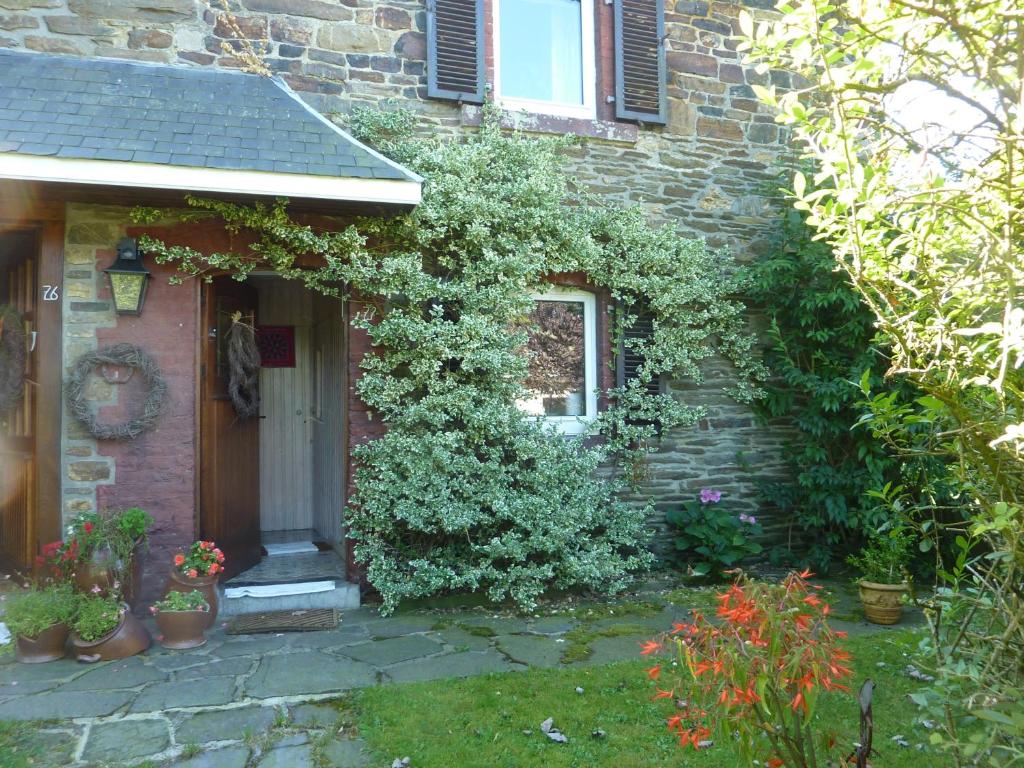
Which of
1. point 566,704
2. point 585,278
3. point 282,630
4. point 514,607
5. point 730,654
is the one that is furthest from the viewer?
point 585,278

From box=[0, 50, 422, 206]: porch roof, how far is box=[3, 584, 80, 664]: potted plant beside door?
233cm

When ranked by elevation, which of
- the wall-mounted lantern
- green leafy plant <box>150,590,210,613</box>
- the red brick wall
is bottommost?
green leafy plant <box>150,590,210,613</box>

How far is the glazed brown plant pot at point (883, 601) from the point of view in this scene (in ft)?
16.6

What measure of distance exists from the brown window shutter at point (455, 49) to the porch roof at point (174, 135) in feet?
3.46

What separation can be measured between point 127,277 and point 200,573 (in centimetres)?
193

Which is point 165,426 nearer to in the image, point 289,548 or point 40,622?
point 40,622

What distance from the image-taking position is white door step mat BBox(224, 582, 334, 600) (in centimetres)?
525

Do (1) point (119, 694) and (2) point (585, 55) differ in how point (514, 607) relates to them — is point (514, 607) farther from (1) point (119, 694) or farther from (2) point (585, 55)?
(2) point (585, 55)

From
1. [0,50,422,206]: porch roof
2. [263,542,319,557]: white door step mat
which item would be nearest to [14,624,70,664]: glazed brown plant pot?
[263,542,319,557]: white door step mat

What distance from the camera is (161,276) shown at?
5.09 meters

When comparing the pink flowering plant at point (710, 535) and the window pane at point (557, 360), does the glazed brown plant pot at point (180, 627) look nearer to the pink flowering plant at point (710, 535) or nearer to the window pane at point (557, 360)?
the window pane at point (557, 360)

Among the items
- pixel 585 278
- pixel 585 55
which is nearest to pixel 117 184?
pixel 585 278

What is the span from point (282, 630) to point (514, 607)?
154cm

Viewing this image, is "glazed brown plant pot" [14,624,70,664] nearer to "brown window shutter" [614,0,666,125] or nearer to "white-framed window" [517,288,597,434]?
"white-framed window" [517,288,597,434]
